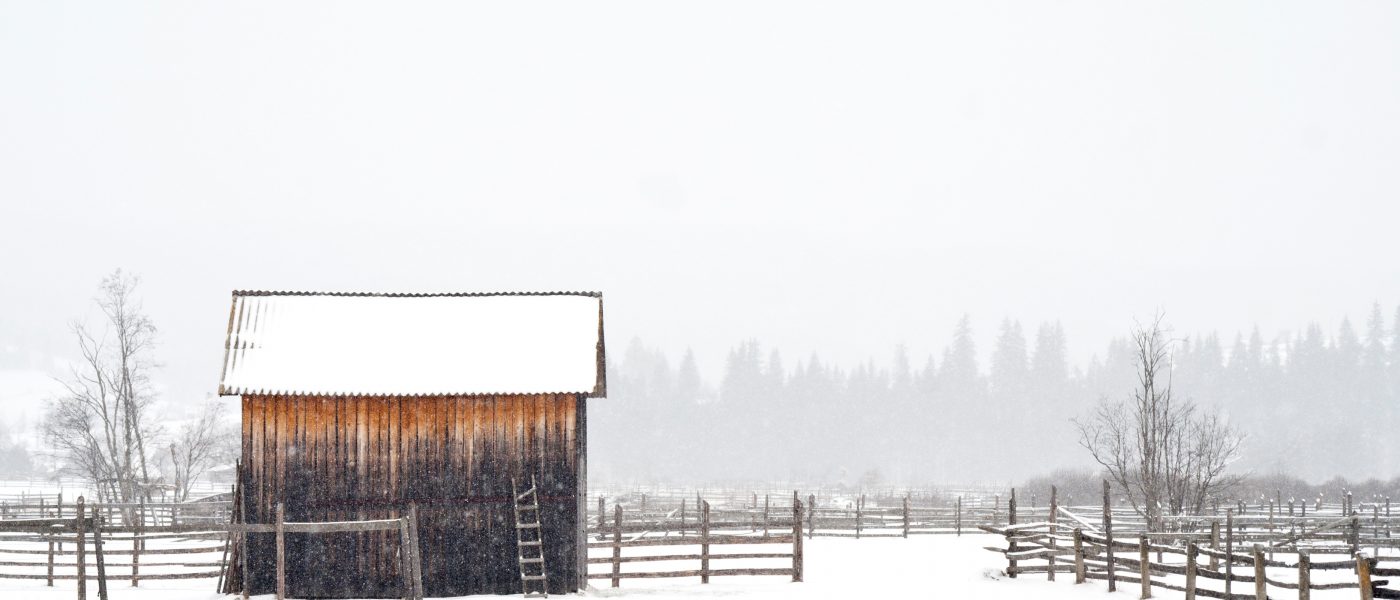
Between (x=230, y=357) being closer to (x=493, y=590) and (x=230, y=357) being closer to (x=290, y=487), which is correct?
(x=290, y=487)

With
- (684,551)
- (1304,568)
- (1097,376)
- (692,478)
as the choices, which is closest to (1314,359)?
(1097,376)

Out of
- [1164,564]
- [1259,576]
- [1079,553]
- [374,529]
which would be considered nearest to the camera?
[1259,576]

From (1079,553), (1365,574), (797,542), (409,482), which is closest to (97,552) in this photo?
(409,482)

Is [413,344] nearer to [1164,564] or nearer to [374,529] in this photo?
[374,529]

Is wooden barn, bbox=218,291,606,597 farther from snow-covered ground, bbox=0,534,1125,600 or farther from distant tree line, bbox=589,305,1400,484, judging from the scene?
distant tree line, bbox=589,305,1400,484

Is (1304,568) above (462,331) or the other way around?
the other way around

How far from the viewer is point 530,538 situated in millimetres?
19422

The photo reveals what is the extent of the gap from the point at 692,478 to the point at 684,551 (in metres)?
79.9

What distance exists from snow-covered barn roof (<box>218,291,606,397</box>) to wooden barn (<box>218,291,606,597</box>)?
4cm

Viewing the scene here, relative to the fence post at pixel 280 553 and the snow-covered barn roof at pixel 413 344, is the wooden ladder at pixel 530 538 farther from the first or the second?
the fence post at pixel 280 553

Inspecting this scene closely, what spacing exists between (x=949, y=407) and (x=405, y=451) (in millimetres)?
96500

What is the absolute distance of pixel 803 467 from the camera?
109 m

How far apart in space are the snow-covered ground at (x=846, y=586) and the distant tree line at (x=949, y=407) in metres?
76.4

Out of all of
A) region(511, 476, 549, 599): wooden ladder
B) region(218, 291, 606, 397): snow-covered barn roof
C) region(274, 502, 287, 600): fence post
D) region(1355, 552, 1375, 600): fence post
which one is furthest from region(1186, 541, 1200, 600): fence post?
region(274, 502, 287, 600): fence post
